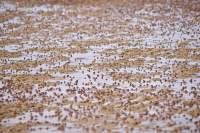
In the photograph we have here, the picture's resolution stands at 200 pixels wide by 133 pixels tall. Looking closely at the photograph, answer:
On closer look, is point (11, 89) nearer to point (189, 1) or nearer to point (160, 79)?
point (160, 79)

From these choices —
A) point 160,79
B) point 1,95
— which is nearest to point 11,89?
point 1,95

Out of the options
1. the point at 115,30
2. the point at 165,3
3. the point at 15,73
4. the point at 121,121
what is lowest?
the point at 121,121

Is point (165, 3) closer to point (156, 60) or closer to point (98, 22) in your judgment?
point (98, 22)

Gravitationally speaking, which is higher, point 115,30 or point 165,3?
point 165,3

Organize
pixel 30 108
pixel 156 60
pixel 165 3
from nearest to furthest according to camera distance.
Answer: pixel 30 108
pixel 156 60
pixel 165 3

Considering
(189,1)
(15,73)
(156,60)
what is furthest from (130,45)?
(189,1)

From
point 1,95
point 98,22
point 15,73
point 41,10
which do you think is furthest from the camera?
point 41,10

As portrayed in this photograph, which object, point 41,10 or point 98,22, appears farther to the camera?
point 41,10
